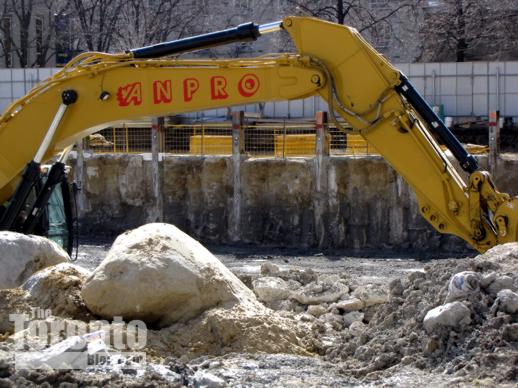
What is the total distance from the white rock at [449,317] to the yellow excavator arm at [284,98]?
117 inches

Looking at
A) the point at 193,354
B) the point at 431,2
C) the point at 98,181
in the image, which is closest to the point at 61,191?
the point at 193,354

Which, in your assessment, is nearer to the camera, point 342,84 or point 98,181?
point 342,84

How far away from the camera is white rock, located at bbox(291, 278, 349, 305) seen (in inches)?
467

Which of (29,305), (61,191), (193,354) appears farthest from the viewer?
(61,191)

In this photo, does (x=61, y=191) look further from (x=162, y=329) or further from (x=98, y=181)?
(x=98, y=181)

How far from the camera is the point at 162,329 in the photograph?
932 cm

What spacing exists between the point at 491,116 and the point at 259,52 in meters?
20.5

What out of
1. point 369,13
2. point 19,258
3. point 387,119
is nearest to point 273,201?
point 387,119

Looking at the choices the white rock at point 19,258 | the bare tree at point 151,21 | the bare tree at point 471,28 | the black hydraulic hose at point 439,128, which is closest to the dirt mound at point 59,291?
the white rock at point 19,258

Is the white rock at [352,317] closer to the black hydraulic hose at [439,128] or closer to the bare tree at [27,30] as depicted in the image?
the black hydraulic hose at [439,128]

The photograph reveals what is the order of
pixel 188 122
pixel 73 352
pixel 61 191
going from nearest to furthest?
pixel 73 352
pixel 61 191
pixel 188 122

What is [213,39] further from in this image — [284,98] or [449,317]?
[449,317]

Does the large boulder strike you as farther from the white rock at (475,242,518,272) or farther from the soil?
the white rock at (475,242,518,272)

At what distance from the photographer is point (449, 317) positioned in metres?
7.90
